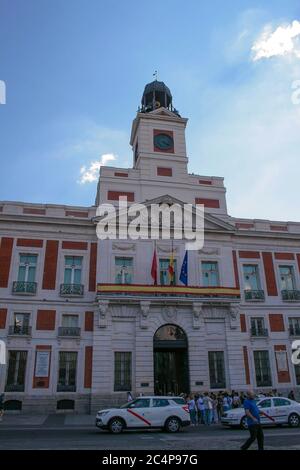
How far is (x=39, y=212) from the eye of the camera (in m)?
29.2

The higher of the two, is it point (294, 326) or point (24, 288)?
point (24, 288)

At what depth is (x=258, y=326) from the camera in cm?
2936

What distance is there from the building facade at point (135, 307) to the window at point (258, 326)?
88 mm

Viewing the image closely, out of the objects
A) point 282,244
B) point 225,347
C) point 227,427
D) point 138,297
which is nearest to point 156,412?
point 227,427

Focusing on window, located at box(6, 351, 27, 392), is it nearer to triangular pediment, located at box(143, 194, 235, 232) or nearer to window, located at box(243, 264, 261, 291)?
triangular pediment, located at box(143, 194, 235, 232)

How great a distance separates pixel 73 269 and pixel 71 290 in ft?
5.40

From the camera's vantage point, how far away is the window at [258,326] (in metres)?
29.0

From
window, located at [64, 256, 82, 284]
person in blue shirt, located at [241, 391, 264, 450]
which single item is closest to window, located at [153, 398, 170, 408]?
person in blue shirt, located at [241, 391, 264, 450]

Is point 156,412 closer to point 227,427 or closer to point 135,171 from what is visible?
point 227,427

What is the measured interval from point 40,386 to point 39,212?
1204cm

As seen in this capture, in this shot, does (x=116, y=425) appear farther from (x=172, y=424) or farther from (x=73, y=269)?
(x=73, y=269)

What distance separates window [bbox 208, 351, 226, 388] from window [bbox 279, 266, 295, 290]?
26.2 ft

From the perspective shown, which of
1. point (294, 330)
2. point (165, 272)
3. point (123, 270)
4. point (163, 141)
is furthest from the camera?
point (163, 141)

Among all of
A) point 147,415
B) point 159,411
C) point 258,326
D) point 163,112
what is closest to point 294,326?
point 258,326
